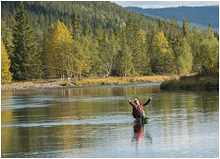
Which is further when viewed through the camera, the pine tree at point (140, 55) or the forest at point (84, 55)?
the pine tree at point (140, 55)

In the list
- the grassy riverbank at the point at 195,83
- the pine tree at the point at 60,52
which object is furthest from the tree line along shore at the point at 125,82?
the pine tree at the point at 60,52

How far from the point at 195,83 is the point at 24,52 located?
40.0 metres

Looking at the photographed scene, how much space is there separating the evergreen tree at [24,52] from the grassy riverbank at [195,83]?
107 feet

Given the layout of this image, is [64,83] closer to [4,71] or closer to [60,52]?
[60,52]

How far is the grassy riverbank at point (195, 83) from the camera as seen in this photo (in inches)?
1905

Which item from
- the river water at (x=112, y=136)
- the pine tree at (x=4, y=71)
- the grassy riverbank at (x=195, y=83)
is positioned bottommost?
the river water at (x=112, y=136)

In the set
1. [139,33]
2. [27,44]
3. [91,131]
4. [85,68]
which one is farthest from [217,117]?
[139,33]

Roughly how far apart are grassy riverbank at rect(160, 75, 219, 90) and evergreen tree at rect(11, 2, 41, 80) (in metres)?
32.6

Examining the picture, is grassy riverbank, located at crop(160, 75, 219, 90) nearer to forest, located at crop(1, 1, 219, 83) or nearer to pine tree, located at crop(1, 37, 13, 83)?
forest, located at crop(1, 1, 219, 83)

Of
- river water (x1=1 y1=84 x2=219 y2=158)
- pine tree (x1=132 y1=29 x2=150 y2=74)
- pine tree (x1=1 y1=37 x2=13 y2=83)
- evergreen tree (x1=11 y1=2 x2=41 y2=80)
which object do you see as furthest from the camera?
pine tree (x1=132 y1=29 x2=150 y2=74)

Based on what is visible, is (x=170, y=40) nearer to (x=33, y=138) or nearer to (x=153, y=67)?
(x=153, y=67)

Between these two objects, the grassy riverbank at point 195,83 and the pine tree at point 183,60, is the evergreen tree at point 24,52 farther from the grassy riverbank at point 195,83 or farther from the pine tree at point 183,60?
the grassy riverbank at point 195,83

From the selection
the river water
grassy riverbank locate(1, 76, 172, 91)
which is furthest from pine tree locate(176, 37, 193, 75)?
the river water

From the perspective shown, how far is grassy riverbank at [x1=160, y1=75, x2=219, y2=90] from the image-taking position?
159 ft
